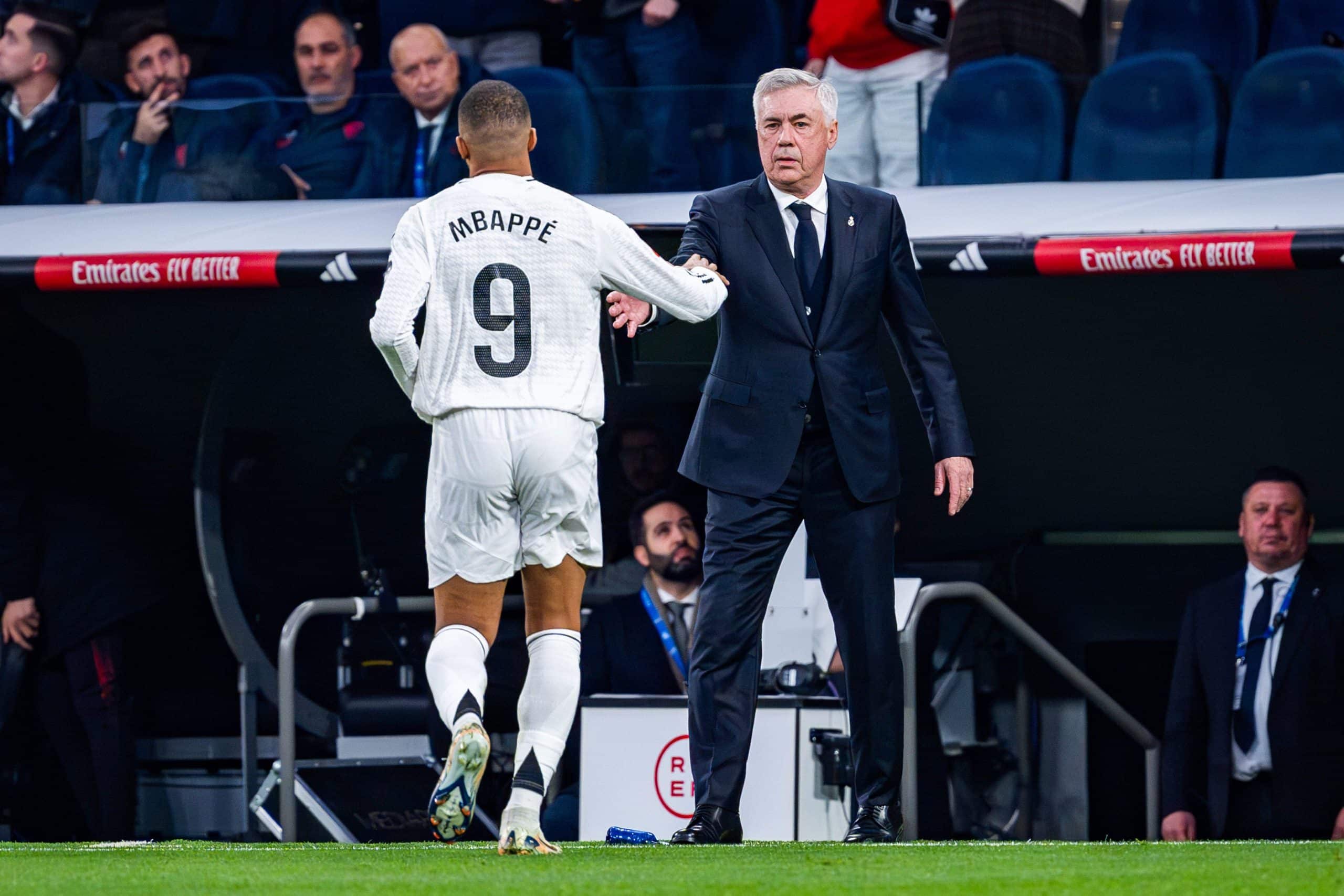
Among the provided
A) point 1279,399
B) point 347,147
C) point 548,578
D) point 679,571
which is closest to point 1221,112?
point 1279,399

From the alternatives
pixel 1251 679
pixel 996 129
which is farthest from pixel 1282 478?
pixel 996 129

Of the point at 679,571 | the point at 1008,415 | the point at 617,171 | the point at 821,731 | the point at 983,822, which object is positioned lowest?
the point at 983,822

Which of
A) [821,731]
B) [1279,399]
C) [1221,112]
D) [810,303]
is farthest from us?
[1279,399]

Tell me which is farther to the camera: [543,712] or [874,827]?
[874,827]

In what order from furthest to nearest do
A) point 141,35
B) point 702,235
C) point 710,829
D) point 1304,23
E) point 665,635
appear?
point 141,35
point 665,635
point 1304,23
point 702,235
point 710,829

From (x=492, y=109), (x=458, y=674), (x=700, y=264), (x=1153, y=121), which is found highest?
(x=1153, y=121)

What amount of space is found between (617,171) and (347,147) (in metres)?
1.07

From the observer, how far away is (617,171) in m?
7.43

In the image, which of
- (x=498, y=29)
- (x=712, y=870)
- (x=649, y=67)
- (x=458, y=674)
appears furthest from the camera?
(x=498, y=29)

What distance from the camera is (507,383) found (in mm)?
4309

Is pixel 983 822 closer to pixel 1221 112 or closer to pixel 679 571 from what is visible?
pixel 679 571

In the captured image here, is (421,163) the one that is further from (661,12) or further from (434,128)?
(661,12)

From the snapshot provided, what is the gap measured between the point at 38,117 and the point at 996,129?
3.71 meters

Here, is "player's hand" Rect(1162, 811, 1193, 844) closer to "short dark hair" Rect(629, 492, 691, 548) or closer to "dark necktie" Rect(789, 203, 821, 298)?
"short dark hair" Rect(629, 492, 691, 548)
